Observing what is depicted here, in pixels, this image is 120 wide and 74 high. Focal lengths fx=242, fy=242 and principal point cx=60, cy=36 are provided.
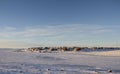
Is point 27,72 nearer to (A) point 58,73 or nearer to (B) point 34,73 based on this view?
(B) point 34,73

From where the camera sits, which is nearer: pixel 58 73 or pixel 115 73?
pixel 58 73

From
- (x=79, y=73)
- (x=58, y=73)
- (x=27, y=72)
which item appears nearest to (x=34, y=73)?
(x=27, y=72)

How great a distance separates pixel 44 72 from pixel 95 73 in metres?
2.84

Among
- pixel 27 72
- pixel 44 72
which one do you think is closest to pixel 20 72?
pixel 27 72

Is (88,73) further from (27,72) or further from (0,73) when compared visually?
(0,73)

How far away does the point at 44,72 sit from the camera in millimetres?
13219

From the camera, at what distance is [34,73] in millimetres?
12703

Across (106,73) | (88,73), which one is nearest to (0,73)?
(88,73)

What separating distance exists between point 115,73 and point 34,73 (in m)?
4.65

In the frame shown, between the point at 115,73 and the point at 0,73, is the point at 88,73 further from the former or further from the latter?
the point at 0,73

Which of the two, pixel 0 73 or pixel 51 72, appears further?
pixel 51 72

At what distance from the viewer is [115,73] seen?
13828 mm

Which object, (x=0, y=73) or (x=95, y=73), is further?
(x=95, y=73)

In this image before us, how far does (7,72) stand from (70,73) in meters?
3.37
